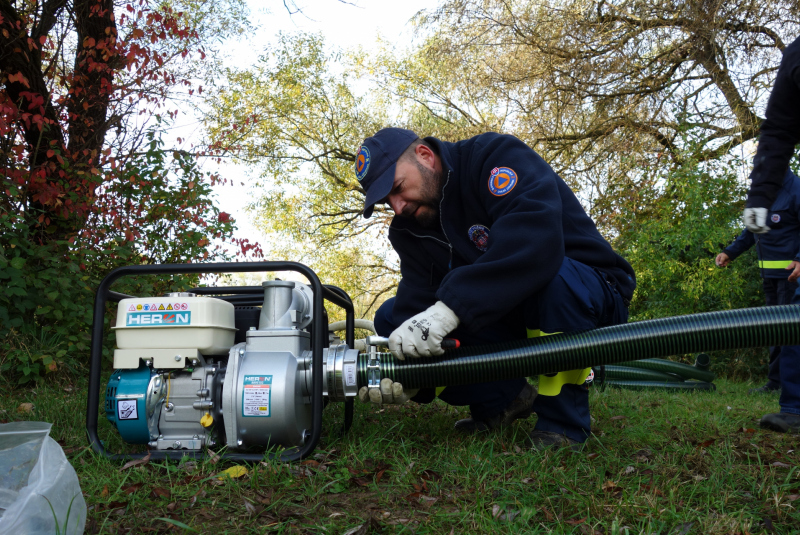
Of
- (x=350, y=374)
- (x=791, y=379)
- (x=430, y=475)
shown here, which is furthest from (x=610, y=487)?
(x=791, y=379)

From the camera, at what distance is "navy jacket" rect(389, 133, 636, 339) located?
6.84 ft

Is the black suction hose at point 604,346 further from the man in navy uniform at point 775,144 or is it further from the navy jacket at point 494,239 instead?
the man in navy uniform at point 775,144

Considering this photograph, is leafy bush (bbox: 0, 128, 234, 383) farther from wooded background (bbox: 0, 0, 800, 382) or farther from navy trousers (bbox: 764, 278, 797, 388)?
navy trousers (bbox: 764, 278, 797, 388)

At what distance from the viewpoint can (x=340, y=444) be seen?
7.83 ft

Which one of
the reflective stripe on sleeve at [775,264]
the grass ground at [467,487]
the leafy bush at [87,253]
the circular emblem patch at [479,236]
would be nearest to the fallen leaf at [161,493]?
the grass ground at [467,487]

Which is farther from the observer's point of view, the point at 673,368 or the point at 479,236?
the point at 673,368

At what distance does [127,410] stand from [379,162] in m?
1.35

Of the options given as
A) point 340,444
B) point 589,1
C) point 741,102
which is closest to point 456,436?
point 340,444

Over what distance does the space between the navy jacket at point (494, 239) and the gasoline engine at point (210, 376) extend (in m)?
0.57

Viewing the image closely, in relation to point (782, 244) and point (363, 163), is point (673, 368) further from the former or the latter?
point (363, 163)

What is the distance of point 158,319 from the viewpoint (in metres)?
2.18

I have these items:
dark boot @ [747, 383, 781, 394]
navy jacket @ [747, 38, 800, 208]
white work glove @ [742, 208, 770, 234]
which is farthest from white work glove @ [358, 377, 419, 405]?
dark boot @ [747, 383, 781, 394]

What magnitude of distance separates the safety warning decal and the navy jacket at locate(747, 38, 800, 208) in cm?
266

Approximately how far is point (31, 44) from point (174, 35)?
1.37 meters
